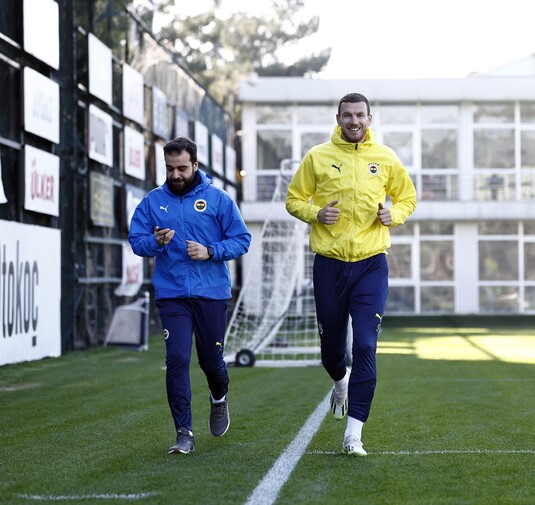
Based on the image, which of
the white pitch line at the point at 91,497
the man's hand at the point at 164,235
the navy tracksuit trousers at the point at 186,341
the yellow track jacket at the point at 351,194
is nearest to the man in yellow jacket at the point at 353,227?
the yellow track jacket at the point at 351,194

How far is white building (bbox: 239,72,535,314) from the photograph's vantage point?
35.8m

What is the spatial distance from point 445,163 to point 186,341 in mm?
29928

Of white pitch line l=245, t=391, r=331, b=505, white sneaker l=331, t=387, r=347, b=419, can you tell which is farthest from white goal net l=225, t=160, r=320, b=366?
white sneaker l=331, t=387, r=347, b=419

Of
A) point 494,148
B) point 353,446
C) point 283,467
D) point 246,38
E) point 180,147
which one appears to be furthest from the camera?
point 246,38

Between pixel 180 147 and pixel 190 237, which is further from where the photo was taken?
pixel 190 237

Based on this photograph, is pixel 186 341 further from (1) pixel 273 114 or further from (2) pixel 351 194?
(1) pixel 273 114

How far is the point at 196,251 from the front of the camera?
6996 mm

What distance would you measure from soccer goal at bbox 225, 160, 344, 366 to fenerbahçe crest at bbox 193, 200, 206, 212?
860cm

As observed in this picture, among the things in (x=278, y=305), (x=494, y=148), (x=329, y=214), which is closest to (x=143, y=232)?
(x=329, y=214)

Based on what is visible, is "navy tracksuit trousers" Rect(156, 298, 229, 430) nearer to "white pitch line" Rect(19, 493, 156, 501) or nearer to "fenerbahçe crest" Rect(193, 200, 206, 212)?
"fenerbahçe crest" Rect(193, 200, 206, 212)

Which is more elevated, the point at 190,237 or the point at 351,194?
the point at 351,194

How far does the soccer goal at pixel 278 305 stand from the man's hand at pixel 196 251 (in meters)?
8.76

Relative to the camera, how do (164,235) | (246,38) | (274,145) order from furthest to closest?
(246,38) → (274,145) → (164,235)

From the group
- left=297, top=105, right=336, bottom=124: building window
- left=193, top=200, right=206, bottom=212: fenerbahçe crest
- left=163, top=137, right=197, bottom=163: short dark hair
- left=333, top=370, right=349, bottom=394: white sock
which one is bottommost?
left=333, top=370, right=349, bottom=394: white sock
